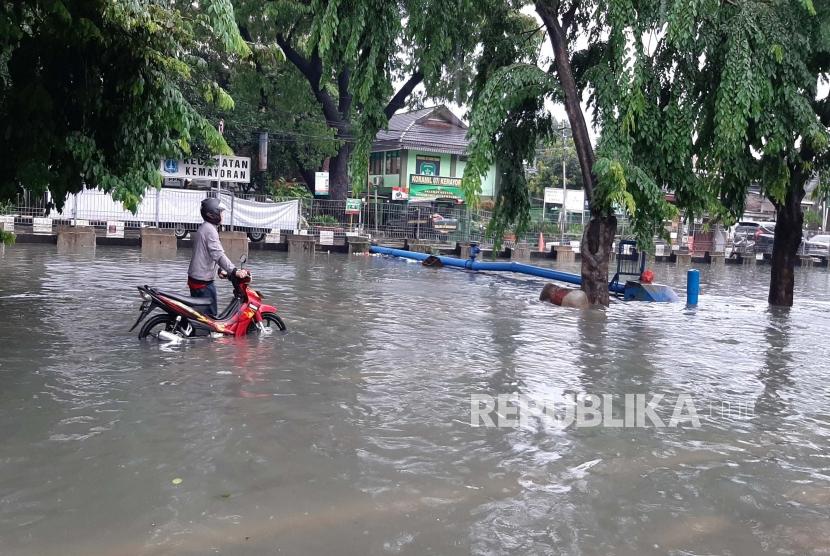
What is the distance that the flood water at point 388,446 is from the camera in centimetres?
422

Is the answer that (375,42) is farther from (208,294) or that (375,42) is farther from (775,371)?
(775,371)

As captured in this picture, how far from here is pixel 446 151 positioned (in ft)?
152

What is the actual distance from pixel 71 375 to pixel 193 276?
2294 millimetres

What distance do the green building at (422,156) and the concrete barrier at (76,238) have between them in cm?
2275

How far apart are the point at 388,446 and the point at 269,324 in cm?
551

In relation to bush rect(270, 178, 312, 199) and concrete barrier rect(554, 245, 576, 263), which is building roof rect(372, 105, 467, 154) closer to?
bush rect(270, 178, 312, 199)

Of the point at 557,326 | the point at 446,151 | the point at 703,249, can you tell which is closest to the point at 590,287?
the point at 557,326

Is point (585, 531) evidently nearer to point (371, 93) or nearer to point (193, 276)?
point (193, 276)

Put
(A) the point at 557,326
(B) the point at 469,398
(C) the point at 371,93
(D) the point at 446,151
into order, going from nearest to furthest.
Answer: (B) the point at 469,398, (A) the point at 557,326, (C) the point at 371,93, (D) the point at 446,151

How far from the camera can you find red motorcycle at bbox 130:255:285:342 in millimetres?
8828

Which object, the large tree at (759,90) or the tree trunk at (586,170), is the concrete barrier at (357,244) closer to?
the tree trunk at (586,170)

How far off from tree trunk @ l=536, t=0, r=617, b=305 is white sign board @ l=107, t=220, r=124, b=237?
56.4 ft

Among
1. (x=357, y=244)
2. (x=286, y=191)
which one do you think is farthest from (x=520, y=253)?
(x=286, y=191)

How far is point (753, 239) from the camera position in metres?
40.8
